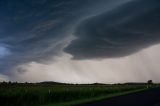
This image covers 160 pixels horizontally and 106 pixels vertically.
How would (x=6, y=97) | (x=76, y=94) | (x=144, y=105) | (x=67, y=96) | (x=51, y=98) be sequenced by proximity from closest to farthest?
1. (x=144, y=105)
2. (x=6, y=97)
3. (x=51, y=98)
4. (x=67, y=96)
5. (x=76, y=94)

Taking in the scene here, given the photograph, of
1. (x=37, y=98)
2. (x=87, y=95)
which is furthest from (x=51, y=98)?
(x=87, y=95)

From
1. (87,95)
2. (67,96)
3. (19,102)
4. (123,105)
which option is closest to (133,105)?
(123,105)

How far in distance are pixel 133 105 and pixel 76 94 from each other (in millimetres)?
22347

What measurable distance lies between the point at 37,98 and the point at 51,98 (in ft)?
9.27

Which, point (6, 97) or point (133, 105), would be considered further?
point (6, 97)

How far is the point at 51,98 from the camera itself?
3975 centimetres

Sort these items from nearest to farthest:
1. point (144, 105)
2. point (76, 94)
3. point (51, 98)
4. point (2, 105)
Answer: point (144, 105)
point (2, 105)
point (51, 98)
point (76, 94)

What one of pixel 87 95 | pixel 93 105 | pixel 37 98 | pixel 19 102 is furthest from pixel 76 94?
pixel 93 105

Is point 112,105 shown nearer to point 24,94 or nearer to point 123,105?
point 123,105

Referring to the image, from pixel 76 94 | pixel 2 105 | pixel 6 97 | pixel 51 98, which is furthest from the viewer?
pixel 76 94

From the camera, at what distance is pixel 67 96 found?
43438 mm

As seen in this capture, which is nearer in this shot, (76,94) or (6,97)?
(6,97)

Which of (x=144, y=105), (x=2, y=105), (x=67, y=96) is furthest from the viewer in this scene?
(x=67, y=96)

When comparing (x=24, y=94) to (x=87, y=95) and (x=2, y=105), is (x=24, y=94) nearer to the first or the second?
(x=2, y=105)
